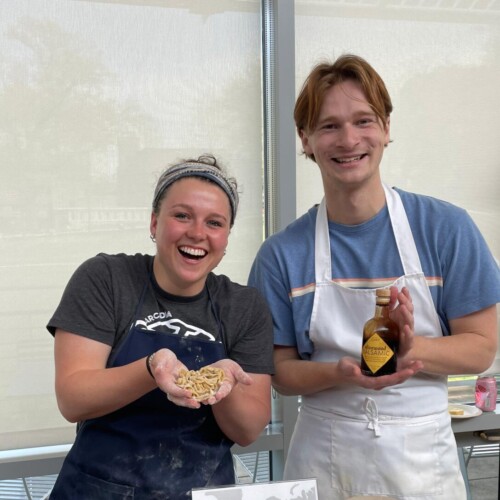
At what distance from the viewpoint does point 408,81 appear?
110 inches

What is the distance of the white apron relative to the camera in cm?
152

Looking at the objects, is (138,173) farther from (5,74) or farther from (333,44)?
(333,44)

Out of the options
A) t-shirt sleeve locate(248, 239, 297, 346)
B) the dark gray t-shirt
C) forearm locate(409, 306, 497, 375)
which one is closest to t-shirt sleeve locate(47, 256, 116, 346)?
the dark gray t-shirt

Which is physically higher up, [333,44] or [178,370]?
[333,44]

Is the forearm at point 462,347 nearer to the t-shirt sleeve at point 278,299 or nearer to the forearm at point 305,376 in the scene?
the forearm at point 305,376

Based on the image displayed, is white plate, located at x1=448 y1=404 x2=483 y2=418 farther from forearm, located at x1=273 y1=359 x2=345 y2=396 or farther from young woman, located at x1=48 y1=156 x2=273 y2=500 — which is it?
young woman, located at x1=48 y1=156 x2=273 y2=500

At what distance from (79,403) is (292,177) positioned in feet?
5.07

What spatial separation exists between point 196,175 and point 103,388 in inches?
17.2

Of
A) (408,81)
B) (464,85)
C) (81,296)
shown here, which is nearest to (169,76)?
(408,81)

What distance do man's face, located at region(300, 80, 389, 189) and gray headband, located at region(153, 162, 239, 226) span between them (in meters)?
0.25

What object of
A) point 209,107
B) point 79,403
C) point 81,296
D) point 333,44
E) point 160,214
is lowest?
→ point 79,403

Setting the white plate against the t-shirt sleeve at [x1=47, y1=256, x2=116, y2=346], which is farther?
the white plate

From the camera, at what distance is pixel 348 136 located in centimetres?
149

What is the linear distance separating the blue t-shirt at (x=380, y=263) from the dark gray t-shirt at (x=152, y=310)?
138 mm
